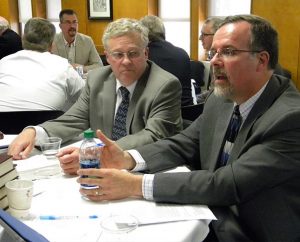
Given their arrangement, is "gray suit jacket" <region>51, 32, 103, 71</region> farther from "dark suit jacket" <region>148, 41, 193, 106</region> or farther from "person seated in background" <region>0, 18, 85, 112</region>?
"person seated in background" <region>0, 18, 85, 112</region>

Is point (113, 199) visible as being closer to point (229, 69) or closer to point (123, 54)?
point (229, 69)

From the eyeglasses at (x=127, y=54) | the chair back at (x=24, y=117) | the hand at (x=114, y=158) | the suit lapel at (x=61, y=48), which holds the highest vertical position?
the eyeglasses at (x=127, y=54)

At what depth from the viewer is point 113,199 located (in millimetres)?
1437

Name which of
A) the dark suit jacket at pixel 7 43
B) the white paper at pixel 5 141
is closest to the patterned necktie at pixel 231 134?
the white paper at pixel 5 141

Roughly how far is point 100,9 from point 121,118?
5.37m

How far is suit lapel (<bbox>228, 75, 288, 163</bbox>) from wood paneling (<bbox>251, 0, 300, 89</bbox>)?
13.1 ft

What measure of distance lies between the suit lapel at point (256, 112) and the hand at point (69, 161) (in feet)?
2.09

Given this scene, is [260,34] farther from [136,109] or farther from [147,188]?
[136,109]

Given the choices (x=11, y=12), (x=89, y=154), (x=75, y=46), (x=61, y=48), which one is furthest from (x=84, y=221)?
(x=11, y=12)

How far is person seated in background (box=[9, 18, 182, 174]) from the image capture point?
226 centimetres

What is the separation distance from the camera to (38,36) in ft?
10.8

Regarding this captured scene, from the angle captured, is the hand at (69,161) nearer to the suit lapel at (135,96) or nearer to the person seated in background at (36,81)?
the suit lapel at (135,96)

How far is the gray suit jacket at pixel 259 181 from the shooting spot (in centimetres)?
144

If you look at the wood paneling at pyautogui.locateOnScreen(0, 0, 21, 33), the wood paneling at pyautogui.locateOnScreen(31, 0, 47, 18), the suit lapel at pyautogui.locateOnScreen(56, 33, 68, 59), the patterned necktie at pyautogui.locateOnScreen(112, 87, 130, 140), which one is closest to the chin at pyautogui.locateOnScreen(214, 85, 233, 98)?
the patterned necktie at pyautogui.locateOnScreen(112, 87, 130, 140)
